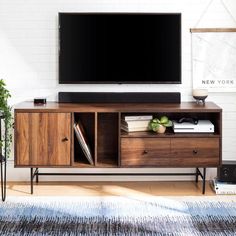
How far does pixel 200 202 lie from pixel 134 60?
125 centimetres

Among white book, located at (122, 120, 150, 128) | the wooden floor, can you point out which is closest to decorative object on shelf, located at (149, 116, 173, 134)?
white book, located at (122, 120, 150, 128)

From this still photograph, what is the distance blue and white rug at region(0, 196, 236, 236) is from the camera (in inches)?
118

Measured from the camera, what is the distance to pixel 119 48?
400cm

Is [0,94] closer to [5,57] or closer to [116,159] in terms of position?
[5,57]

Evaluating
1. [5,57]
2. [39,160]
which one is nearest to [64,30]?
[5,57]

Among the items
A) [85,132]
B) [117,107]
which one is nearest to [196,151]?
[117,107]

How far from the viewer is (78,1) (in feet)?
13.2

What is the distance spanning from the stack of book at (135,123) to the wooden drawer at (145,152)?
11cm

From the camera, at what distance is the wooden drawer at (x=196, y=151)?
12.1 ft

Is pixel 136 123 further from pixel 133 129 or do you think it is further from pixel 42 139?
pixel 42 139

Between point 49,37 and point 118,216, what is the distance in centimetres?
162

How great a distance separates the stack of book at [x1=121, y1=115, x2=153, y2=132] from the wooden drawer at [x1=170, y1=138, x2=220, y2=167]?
261 millimetres

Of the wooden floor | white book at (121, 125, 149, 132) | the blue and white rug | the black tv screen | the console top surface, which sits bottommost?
the blue and white rug

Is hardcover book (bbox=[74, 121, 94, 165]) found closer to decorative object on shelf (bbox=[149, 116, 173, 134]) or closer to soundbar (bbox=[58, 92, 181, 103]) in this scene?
soundbar (bbox=[58, 92, 181, 103])
